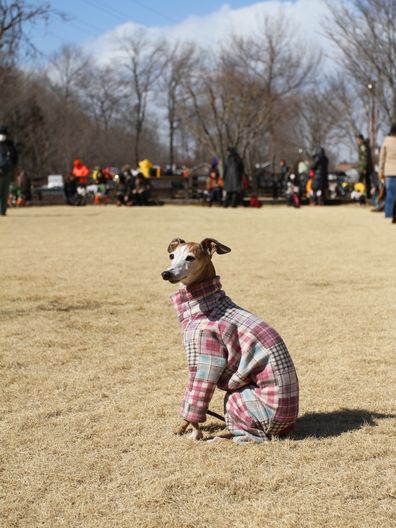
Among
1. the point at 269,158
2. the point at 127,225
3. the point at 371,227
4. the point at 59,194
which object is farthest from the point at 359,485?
the point at 269,158

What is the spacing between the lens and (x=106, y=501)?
9.10ft

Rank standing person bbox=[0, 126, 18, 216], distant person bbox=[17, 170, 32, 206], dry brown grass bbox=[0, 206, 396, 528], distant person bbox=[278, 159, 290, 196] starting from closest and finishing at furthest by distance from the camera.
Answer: dry brown grass bbox=[0, 206, 396, 528] < standing person bbox=[0, 126, 18, 216] < distant person bbox=[17, 170, 32, 206] < distant person bbox=[278, 159, 290, 196]

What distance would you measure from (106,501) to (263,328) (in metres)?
0.96

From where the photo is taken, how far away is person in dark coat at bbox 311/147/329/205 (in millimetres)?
24922

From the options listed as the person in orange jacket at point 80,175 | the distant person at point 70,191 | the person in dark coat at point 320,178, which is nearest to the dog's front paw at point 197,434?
the person in dark coat at point 320,178

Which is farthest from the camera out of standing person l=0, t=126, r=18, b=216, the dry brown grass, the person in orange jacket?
the person in orange jacket

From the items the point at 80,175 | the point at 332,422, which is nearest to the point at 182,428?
the point at 332,422

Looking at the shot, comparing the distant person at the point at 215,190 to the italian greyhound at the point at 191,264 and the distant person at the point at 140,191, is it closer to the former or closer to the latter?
the distant person at the point at 140,191

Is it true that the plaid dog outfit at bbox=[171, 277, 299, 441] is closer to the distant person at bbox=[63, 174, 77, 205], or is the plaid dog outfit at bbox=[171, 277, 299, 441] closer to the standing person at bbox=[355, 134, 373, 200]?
the standing person at bbox=[355, 134, 373, 200]

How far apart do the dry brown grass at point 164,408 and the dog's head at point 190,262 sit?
27.3 inches

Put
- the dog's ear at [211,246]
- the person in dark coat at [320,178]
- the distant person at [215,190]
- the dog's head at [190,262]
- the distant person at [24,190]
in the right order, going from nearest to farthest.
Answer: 1. the dog's head at [190,262]
2. the dog's ear at [211,246]
3. the person in dark coat at [320,178]
4. the distant person at [215,190]
5. the distant person at [24,190]

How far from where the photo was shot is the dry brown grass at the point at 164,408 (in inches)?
108

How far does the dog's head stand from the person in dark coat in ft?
71.7

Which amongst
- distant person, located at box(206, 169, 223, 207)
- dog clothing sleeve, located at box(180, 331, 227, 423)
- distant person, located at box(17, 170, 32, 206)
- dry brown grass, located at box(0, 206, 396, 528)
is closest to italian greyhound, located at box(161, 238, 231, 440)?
dog clothing sleeve, located at box(180, 331, 227, 423)
